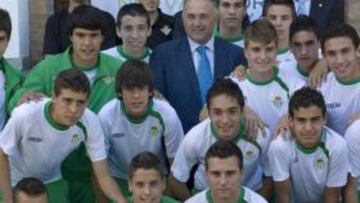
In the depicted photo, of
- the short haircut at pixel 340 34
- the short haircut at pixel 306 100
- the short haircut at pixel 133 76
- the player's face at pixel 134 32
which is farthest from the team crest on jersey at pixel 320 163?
the player's face at pixel 134 32

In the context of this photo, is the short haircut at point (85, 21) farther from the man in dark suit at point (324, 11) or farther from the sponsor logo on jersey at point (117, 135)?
the man in dark suit at point (324, 11)

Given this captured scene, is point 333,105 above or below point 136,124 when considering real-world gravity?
above

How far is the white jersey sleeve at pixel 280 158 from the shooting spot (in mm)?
6680

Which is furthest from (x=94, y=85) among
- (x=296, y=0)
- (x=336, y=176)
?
(x=296, y=0)

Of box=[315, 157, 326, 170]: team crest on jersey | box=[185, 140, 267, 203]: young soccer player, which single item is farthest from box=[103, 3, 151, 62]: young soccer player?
box=[315, 157, 326, 170]: team crest on jersey

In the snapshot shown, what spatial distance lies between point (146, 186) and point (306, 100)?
3.94ft

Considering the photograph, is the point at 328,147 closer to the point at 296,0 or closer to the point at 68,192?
the point at 68,192

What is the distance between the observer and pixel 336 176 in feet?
22.1

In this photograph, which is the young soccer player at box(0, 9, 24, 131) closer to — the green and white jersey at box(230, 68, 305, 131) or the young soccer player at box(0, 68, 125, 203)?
the young soccer player at box(0, 68, 125, 203)

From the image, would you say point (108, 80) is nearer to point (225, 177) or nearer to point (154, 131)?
point (154, 131)

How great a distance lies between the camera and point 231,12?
7.60 m

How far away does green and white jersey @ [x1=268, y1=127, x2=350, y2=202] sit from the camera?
6652 millimetres

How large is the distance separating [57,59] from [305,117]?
6.00 ft

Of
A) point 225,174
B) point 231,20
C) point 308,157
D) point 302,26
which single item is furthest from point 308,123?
point 231,20
